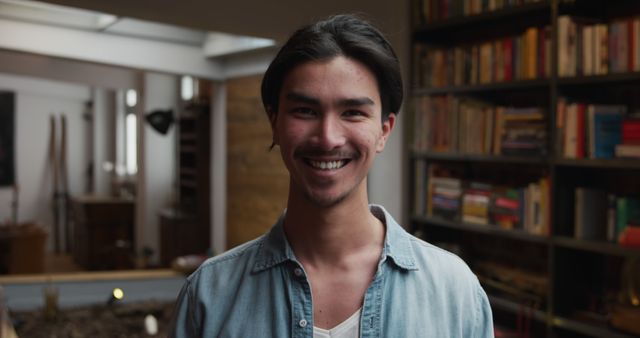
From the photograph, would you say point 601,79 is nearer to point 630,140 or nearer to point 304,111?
point 630,140

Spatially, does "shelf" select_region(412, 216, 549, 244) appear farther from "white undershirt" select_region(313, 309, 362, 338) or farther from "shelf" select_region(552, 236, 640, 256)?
"white undershirt" select_region(313, 309, 362, 338)

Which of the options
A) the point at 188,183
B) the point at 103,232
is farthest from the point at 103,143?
the point at 188,183

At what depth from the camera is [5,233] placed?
719 centimetres

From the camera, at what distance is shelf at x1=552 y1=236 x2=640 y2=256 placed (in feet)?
9.54

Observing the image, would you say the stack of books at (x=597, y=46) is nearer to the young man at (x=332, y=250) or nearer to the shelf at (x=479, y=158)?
the shelf at (x=479, y=158)

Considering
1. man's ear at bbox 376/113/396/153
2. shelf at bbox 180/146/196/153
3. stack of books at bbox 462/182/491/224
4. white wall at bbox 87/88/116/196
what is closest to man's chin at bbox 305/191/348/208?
man's ear at bbox 376/113/396/153

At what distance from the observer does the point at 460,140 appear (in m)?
3.77

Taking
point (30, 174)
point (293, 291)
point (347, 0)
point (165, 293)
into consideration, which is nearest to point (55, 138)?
point (30, 174)

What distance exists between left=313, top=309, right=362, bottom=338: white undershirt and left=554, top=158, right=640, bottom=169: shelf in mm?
2113

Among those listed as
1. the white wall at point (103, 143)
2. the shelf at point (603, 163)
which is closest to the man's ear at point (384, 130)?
the shelf at point (603, 163)

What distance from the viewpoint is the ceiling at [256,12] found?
13.2 ft

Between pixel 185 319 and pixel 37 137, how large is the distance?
838 centimetres

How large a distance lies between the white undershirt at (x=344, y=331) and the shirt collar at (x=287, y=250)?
116 mm

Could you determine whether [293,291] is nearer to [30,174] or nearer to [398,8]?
[398,8]
